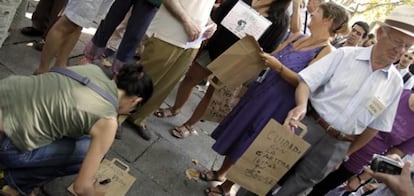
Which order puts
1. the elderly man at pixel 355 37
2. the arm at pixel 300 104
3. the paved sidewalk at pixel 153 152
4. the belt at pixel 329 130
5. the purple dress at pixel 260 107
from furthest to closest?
the elderly man at pixel 355 37
the paved sidewalk at pixel 153 152
the purple dress at pixel 260 107
the belt at pixel 329 130
the arm at pixel 300 104

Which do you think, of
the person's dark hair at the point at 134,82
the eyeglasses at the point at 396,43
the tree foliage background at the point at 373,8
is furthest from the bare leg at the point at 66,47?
the tree foliage background at the point at 373,8

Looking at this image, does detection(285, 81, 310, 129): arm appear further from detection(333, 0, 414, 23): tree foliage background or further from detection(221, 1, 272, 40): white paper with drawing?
detection(333, 0, 414, 23): tree foliage background

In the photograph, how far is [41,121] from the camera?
6.44 ft

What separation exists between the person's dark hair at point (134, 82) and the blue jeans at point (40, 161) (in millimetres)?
387

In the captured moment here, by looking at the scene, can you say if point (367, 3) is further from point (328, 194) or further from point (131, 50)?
point (131, 50)

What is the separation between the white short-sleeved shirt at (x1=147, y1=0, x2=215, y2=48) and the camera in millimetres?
2955

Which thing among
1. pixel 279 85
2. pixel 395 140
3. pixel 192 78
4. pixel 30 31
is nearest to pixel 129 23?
pixel 192 78

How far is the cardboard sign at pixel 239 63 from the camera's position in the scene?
2.68m

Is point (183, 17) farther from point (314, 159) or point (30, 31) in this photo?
point (30, 31)

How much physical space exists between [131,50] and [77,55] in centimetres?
121

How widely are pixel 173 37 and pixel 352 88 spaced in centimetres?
132

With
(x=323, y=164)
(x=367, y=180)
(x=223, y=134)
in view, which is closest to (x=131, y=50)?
(x=223, y=134)

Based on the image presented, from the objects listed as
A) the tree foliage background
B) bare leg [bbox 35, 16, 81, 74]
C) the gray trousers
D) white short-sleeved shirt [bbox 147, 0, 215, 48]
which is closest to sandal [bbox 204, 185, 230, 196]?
the gray trousers

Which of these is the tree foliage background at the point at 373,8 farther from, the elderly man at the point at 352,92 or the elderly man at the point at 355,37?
the elderly man at the point at 352,92
